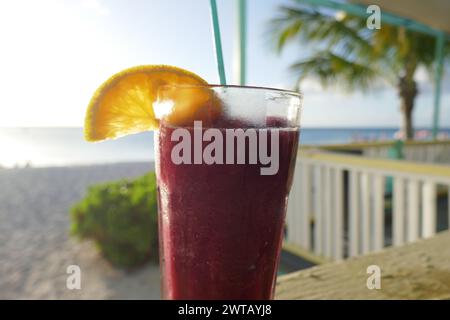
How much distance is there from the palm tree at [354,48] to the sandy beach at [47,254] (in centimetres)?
566

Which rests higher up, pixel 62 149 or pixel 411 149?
pixel 411 149

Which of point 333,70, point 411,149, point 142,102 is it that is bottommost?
point 411,149

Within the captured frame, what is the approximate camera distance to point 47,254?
21.2ft

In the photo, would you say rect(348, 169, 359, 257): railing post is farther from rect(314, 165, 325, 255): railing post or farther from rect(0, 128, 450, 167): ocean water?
rect(0, 128, 450, 167): ocean water

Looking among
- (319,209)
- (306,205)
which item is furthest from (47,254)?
(319,209)

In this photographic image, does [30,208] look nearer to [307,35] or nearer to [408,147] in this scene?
[307,35]

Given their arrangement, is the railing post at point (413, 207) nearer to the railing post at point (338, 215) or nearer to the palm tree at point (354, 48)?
the railing post at point (338, 215)

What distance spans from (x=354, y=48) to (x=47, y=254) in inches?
283

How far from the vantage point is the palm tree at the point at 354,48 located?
27.7 feet

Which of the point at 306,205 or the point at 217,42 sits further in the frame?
the point at 306,205

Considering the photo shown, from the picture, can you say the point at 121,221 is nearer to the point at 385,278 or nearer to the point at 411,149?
the point at 385,278

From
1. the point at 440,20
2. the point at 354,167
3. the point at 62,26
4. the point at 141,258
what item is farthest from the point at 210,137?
the point at 141,258

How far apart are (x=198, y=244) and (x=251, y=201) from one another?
9 cm

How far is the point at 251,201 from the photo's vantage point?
562 mm
